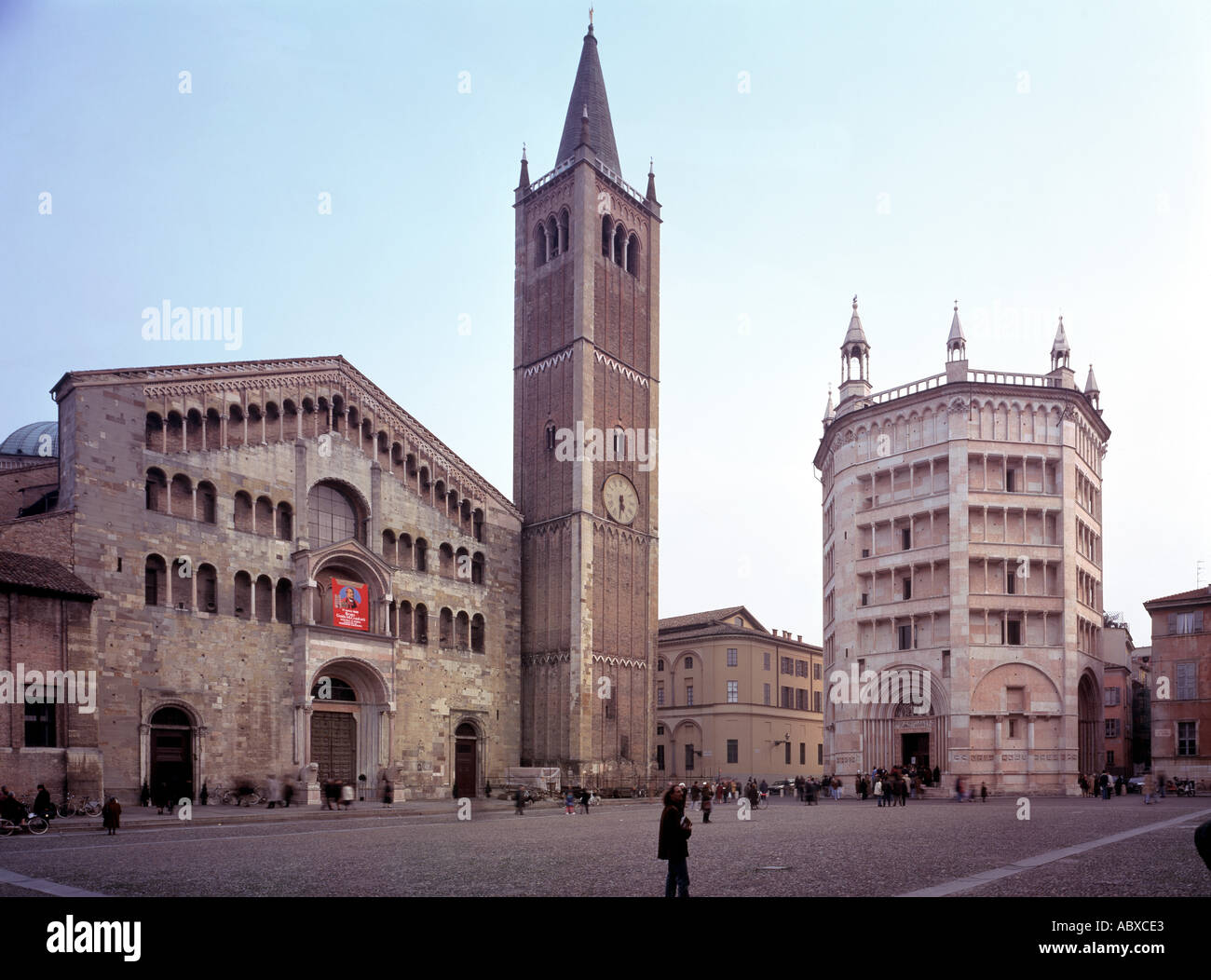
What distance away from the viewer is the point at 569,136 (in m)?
59.9

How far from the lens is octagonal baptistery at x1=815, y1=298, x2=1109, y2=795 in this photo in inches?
2063

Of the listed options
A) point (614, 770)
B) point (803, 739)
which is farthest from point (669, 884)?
point (803, 739)

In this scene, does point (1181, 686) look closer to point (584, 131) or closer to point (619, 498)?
point (619, 498)

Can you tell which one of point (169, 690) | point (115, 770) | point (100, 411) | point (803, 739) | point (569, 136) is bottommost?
point (803, 739)

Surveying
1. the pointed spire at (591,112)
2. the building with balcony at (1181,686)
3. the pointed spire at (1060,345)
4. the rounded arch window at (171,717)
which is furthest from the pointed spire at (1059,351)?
the rounded arch window at (171,717)

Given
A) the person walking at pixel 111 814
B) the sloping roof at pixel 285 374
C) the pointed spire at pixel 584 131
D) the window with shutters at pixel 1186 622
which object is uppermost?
the pointed spire at pixel 584 131

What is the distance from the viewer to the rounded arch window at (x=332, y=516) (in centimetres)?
4309

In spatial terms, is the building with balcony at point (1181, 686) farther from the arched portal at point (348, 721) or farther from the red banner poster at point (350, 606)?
the red banner poster at point (350, 606)

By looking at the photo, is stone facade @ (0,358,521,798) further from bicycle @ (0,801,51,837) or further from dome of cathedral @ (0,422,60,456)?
dome of cathedral @ (0,422,60,456)

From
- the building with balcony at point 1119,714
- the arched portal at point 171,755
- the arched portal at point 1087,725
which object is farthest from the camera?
the building with balcony at point 1119,714

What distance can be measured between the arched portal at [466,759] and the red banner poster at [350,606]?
7.31 metres

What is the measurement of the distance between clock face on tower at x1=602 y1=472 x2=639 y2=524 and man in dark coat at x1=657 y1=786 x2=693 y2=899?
4044 centimetres
